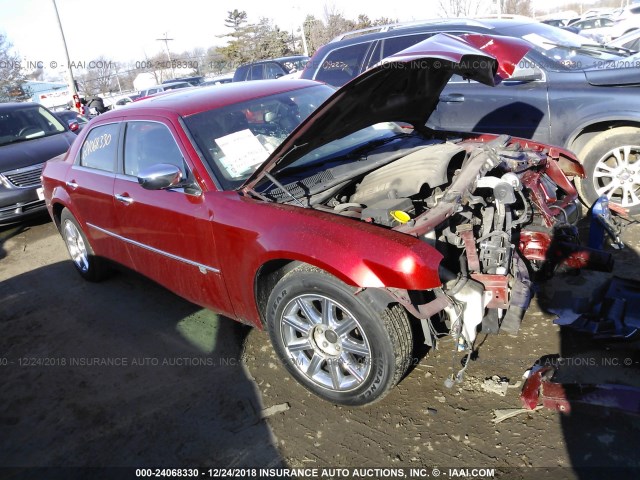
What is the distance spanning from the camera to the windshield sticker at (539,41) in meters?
5.02

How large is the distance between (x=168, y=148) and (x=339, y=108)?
4.07 ft

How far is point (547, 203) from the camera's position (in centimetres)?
339

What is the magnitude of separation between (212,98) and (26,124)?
19.8 ft

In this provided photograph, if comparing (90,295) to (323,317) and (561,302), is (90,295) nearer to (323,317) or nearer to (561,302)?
(323,317)

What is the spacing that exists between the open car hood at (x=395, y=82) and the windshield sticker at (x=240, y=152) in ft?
0.90

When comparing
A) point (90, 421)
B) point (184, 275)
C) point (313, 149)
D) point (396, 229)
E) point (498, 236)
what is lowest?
point (90, 421)

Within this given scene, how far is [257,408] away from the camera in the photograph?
111 inches

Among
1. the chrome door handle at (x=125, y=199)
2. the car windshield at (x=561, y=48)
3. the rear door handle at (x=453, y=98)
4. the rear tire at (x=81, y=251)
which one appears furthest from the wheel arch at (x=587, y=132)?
the rear tire at (x=81, y=251)

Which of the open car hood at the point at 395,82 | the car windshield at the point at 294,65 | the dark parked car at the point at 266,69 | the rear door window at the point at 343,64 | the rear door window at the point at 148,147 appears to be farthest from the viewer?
the car windshield at the point at 294,65

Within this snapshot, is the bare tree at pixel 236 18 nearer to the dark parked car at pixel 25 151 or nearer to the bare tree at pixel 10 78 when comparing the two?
the bare tree at pixel 10 78

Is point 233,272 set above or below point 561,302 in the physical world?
above

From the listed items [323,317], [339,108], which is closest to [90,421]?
[323,317]

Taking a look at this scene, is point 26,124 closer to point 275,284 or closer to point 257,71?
point 257,71

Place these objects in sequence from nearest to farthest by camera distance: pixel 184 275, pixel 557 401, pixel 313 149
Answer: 1. pixel 557 401
2. pixel 313 149
3. pixel 184 275
